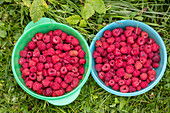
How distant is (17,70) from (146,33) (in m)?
1.13

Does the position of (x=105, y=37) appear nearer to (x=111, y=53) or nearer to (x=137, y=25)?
(x=111, y=53)

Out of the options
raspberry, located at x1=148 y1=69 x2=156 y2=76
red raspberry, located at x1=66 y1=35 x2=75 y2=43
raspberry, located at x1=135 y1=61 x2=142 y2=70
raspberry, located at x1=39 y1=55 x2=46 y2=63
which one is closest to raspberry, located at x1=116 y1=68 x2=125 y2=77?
raspberry, located at x1=135 y1=61 x2=142 y2=70

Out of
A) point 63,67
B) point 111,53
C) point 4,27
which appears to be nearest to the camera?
point 63,67

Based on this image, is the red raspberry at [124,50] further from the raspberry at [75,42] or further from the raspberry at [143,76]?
the raspberry at [75,42]

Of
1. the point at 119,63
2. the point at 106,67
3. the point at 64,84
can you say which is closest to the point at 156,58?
the point at 119,63

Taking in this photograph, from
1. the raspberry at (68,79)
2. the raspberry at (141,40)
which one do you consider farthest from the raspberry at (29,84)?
the raspberry at (141,40)

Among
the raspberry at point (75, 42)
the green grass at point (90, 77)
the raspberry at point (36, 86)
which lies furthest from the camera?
the green grass at point (90, 77)

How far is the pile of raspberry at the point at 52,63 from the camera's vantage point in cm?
145

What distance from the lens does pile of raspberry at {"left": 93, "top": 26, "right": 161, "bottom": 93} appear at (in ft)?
5.10

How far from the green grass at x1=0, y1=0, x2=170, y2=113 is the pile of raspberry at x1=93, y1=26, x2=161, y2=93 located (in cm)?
16

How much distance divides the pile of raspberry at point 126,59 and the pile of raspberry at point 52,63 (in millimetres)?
198

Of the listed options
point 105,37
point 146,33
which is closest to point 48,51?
point 105,37

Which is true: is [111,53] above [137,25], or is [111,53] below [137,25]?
below

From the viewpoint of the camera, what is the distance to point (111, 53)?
158 centimetres
